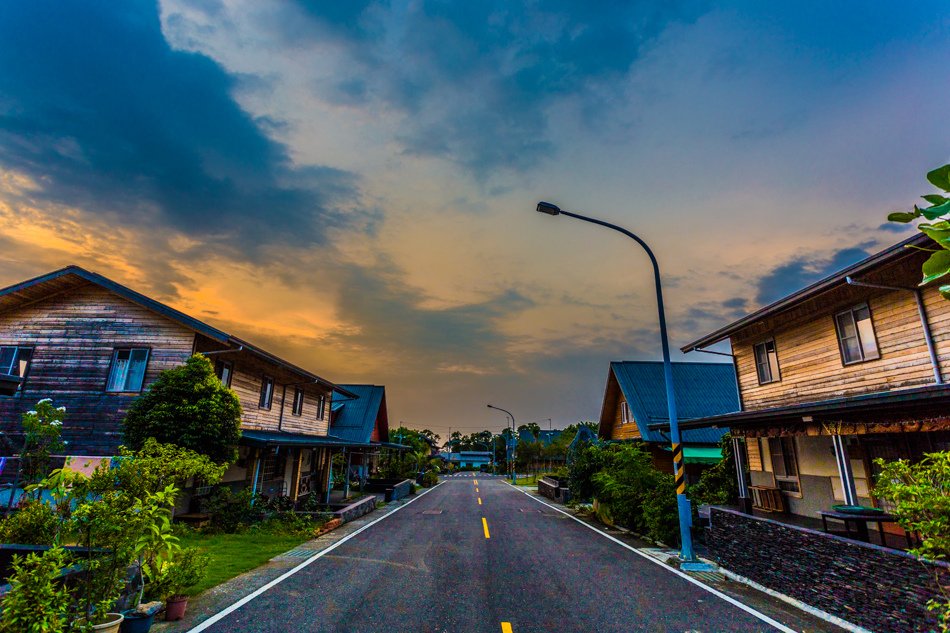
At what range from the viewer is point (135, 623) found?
20.1ft

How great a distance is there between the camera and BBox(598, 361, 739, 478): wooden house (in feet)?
84.0

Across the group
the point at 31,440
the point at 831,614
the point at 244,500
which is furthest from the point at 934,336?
the point at 31,440

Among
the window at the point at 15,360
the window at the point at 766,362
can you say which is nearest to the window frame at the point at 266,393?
the window at the point at 15,360

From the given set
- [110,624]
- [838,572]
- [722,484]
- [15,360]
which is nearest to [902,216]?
[838,572]

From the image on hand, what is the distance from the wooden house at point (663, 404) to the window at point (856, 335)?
13155 millimetres

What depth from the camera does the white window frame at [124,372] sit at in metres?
15.7

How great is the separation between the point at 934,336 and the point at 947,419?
8.96 feet

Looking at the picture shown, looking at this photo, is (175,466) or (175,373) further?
(175,373)

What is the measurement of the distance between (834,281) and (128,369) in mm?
21756

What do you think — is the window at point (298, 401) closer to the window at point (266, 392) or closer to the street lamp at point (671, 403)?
the window at point (266, 392)

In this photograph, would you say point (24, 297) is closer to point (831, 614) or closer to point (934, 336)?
point (831, 614)

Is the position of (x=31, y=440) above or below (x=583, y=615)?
above

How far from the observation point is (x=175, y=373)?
1428cm

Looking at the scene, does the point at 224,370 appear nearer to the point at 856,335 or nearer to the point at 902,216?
the point at 902,216
